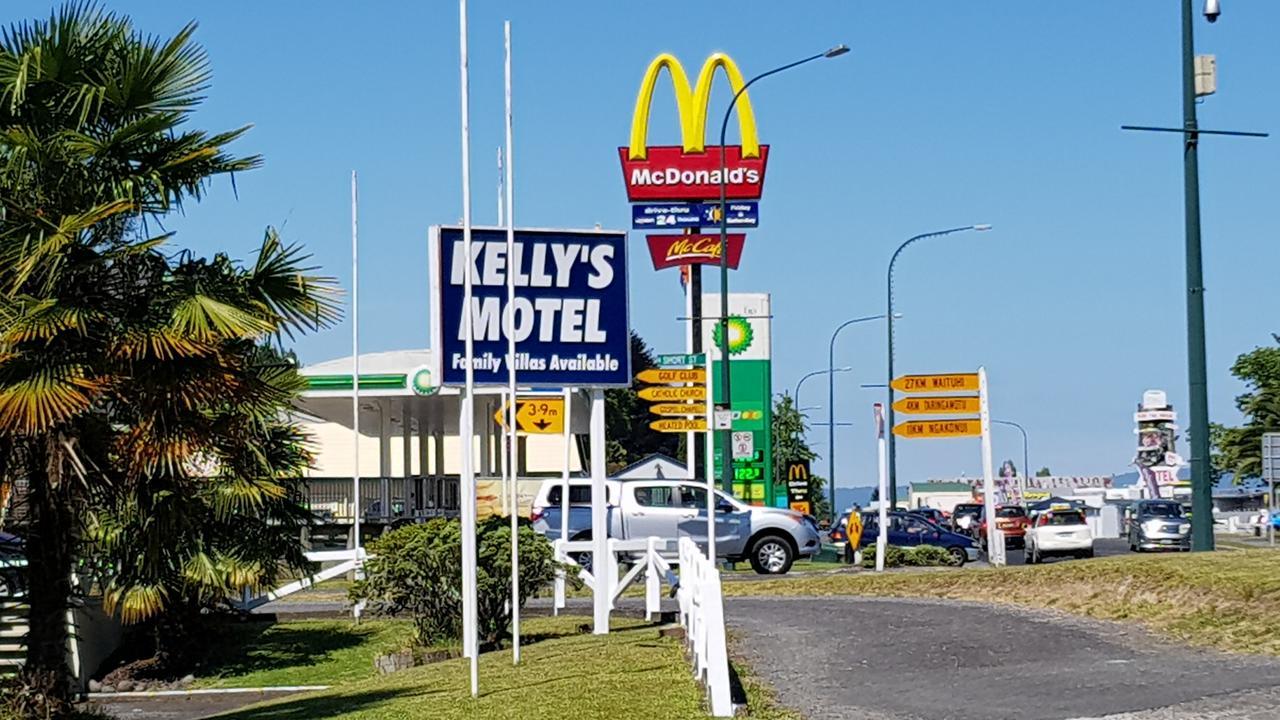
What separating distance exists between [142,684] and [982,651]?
12.3 m

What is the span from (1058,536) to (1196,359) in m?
18.2


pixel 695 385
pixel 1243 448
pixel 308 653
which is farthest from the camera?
pixel 1243 448

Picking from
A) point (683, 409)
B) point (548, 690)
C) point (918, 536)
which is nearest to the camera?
point (548, 690)

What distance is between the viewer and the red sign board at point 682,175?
4997 centimetres

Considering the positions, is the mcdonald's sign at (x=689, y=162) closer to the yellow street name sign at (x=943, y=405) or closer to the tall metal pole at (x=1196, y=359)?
the yellow street name sign at (x=943, y=405)

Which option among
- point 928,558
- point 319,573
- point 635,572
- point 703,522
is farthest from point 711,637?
point 928,558

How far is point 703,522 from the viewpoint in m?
33.3

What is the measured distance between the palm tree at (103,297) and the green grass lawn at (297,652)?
752 cm

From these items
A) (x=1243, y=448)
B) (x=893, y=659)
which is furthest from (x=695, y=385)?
(x=1243, y=448)

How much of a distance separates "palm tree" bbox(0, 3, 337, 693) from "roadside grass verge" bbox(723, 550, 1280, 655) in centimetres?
840

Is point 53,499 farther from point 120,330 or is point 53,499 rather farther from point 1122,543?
point 1122,543

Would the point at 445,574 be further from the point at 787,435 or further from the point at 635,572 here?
the point at 787,435

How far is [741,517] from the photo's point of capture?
33.2 m

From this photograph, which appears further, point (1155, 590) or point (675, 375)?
point (675, 375)
